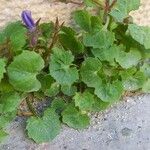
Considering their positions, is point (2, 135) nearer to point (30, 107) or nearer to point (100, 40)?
point (30, 107)

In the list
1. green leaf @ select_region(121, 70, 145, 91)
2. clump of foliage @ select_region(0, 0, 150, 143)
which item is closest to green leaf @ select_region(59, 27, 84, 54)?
clump of foliage @ select_region(0, 0, 150, 143)

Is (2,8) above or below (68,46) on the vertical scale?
above

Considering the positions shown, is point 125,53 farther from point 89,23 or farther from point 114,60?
point 89,23

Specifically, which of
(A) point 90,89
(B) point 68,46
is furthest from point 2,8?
(A) point 90,89

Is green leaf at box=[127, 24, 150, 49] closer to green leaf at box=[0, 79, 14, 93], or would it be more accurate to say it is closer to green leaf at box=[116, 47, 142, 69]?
green leaf at box=[116, 47, 142, 69]

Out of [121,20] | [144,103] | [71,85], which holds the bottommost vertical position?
[144,103]

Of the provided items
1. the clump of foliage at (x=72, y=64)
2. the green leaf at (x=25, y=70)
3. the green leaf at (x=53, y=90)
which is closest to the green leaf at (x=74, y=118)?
the clump of foliage at (x=72, y=64)

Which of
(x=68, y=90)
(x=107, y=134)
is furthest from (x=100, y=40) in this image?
(x=107, y=134)
